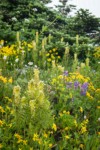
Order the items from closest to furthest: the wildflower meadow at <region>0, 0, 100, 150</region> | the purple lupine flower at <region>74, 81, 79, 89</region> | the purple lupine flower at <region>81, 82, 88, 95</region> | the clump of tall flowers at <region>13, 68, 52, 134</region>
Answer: the clump of tall flowers at <region>13, 68, 52, 134</region> < the wildflower meadow at <region>0, 0, 100, 150</region> < the purple lupine flower at <region>81, 82, 88, 95</region> < the purple lupine flower at <region>74, 81, 79, 89</region>

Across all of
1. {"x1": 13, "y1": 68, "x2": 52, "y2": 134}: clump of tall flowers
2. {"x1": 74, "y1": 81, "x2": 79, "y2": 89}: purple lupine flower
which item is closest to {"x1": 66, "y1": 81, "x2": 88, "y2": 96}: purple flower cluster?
{"x1": 74, "y1": 81, "x2": 79, "y2": 89}: purple lupine flower

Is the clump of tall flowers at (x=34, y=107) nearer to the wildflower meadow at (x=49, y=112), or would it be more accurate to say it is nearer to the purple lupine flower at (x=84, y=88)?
the wildflower meadow at (x=49, y=112)

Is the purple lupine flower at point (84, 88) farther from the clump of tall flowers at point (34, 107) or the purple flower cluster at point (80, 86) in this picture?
the clump of tall flowers at point (34, 107)

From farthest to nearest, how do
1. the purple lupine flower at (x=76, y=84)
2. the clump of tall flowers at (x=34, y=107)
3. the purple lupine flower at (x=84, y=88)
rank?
the purple lupine flower at (x=76, y=84)
the purple lupine flower at (x=84, y=88)
the clump of tall flowers at (x=34, y=107)

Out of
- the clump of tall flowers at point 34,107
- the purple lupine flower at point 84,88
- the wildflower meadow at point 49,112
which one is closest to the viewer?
the clump of tall flowers at point 34,107

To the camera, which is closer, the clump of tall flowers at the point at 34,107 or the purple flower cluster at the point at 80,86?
the clump of tall flowers at the point at 34,107

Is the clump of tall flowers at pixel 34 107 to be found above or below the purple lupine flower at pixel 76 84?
above

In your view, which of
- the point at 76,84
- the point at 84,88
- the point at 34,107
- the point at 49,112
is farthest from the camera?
the point at 76,84

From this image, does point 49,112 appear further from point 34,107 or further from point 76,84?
point 76,84

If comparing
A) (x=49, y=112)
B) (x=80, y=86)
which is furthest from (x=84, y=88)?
(x=49, y=112)

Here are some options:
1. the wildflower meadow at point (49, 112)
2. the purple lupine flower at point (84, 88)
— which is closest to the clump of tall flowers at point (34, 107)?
the wildflower meadow at point (49, 112)

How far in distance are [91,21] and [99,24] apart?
32 centimetres

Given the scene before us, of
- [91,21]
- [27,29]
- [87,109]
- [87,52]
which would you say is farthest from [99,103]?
[91,21]

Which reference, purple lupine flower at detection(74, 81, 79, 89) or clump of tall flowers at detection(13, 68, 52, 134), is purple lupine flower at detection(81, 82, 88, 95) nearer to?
purple lupine flower at detection(74, 81, 79, 89)
